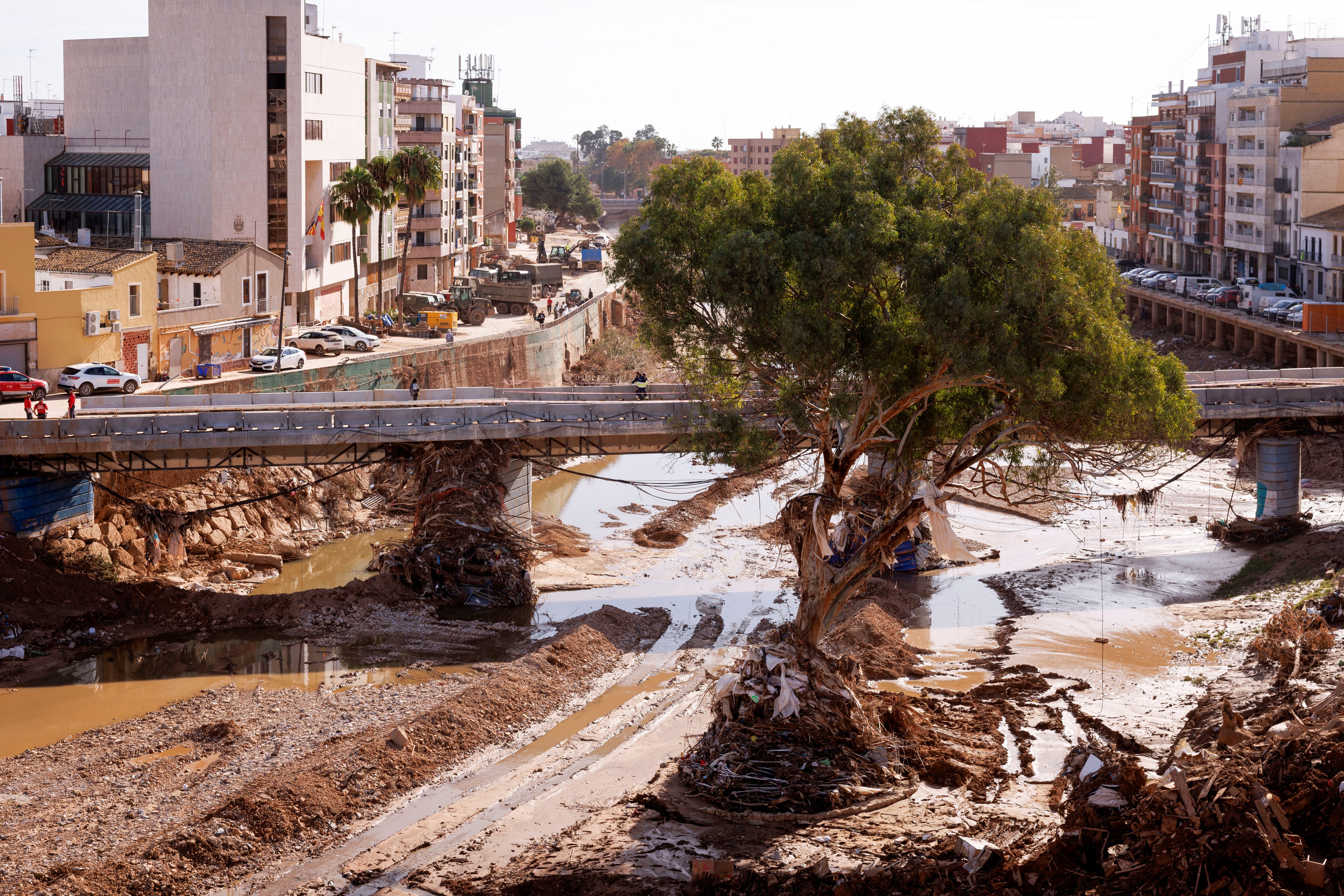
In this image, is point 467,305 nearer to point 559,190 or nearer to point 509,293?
point 509,293

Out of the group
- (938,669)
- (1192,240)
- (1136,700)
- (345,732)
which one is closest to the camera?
(345,732)

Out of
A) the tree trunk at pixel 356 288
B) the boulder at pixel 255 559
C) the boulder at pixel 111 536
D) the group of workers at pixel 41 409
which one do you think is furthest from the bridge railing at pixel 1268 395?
the tree trunk at pixel 356 288

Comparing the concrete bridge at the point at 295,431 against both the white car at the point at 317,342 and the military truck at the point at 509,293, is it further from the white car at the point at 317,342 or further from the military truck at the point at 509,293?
the military truck at the point at 509,293

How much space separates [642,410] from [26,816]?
20229 millimetres

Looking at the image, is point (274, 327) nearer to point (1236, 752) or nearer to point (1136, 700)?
point (1136, 700)

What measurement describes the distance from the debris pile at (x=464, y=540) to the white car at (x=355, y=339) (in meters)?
27.4

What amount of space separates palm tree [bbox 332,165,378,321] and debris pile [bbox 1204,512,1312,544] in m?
45.5

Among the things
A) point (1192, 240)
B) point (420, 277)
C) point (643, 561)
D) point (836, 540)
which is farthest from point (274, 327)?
point (1192, 240)

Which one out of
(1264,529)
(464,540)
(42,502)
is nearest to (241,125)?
(42,502)

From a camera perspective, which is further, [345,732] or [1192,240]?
[1192,240]

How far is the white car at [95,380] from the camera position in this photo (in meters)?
46.3

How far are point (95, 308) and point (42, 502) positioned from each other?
14143 millimetres

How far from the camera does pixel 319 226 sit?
70.4 meters

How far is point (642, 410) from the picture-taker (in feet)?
127
